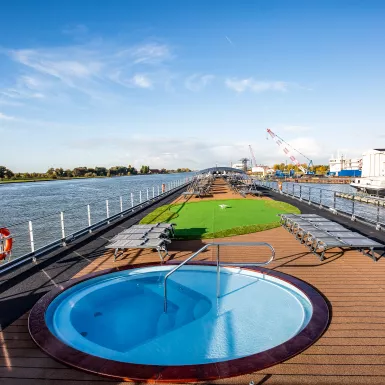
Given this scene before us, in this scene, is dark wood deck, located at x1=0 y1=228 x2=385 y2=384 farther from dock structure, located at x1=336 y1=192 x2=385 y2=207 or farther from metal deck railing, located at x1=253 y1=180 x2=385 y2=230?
dock structure, located at x1=336 y1=192 x2=385 y2=207

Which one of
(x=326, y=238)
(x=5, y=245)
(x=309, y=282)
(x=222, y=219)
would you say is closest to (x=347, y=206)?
(x=222, y=219)

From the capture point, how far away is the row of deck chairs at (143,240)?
6.02 m

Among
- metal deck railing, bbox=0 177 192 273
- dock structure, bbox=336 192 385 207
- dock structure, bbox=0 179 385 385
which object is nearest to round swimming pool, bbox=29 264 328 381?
dock structure, bbox=0 179 385 385

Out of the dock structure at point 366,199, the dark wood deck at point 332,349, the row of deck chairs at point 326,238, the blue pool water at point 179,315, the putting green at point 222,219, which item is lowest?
the dock structure at point 366,199

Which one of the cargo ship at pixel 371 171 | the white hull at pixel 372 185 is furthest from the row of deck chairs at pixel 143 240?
the cargo ship at pixel 371 171

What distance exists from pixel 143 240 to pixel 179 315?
2.08 meters

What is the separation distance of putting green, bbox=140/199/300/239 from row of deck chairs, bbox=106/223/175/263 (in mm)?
1249

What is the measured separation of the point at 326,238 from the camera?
6.16 meters

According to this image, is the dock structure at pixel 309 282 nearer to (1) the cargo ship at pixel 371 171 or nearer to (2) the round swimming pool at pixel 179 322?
(2) the round swimming pool at pixel 179 322

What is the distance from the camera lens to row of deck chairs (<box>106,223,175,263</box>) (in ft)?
19.7

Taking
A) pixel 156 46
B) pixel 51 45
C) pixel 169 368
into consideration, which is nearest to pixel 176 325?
pixel 169 368

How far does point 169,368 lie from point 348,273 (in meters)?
3.83

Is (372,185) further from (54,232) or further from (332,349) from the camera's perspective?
(332,349)

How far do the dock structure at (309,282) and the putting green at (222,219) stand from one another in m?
1.34
